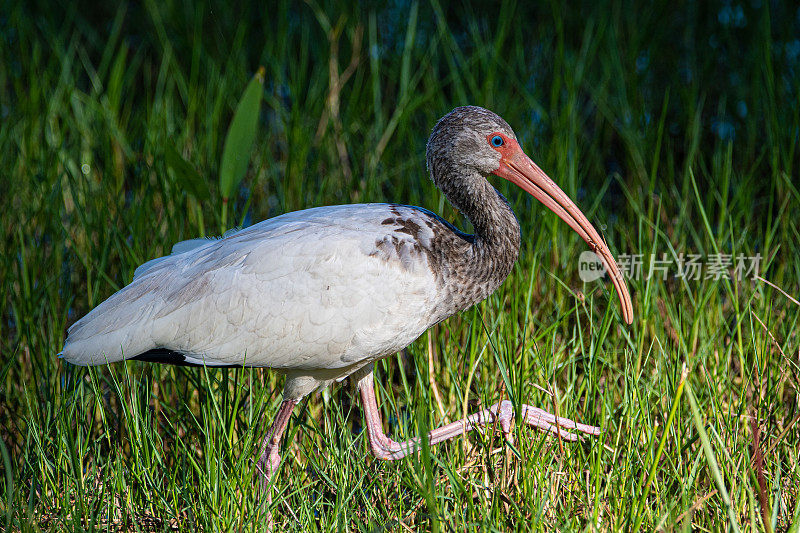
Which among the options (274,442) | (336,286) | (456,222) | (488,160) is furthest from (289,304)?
(456,222)

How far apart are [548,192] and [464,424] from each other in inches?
35.1

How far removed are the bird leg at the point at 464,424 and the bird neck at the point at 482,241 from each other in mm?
435

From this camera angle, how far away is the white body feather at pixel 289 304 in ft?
9.94

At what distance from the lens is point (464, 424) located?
130 inches

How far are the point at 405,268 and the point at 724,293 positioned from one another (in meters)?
2.09

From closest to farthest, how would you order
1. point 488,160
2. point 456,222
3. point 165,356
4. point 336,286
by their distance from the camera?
1. point 336,286
2. point 165,356
3. point 488,160
4. point 456,222

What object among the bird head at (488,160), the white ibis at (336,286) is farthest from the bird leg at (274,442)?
the bird head at (488,160)

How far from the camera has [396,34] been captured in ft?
20.2

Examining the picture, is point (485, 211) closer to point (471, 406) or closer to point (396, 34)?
point (471, 406)

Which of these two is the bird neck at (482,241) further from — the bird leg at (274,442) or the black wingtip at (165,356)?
the black wingtip at (165,356)

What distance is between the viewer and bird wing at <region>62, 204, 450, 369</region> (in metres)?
3.03

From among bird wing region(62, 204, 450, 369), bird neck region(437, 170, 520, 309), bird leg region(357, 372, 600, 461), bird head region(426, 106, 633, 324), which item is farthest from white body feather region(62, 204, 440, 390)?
bird leg region(357, 372, 600, 461)

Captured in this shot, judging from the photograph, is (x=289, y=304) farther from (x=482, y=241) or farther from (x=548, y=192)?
(x=548, y=192)

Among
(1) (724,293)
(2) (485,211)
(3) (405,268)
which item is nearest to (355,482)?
(3) (405,268)
